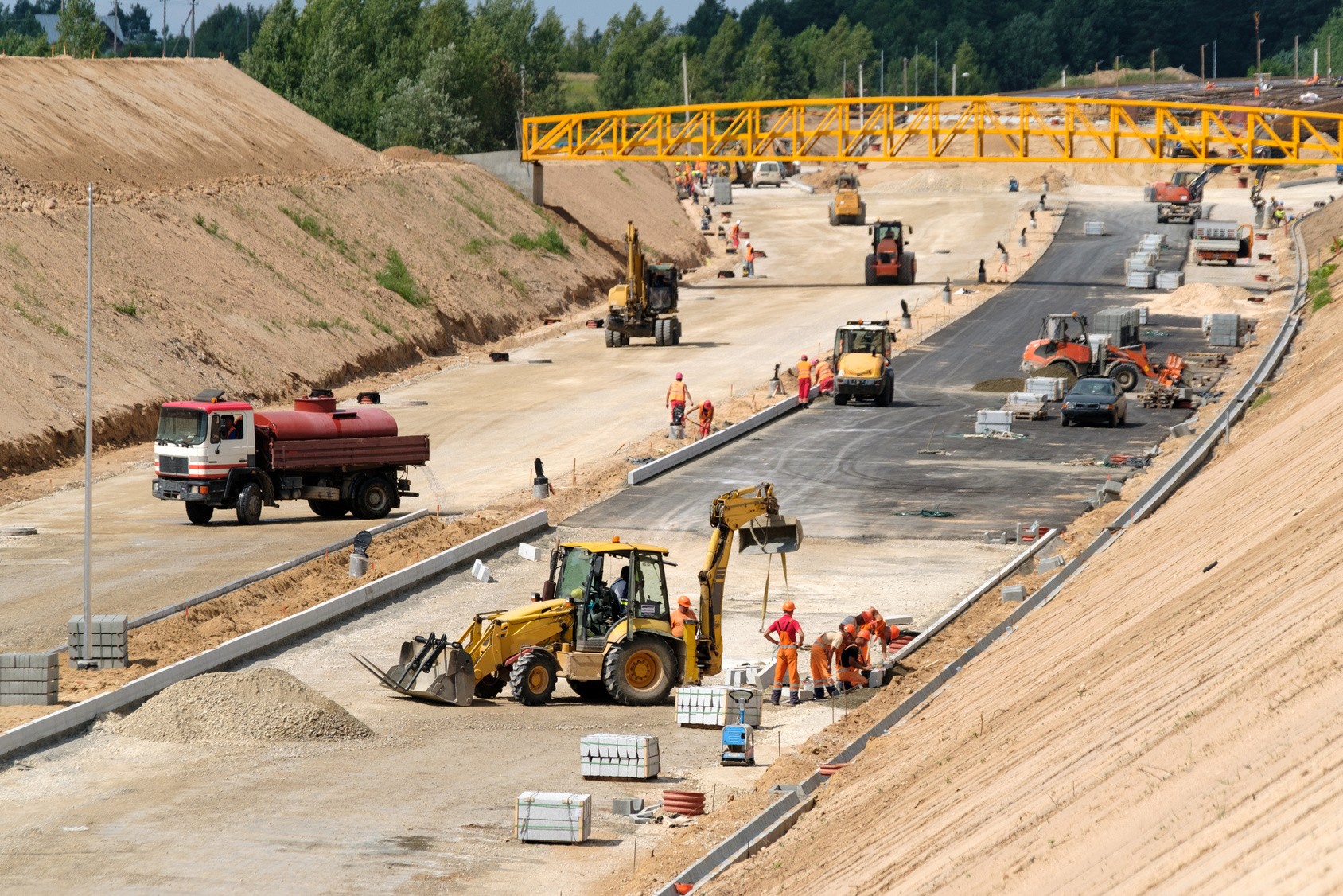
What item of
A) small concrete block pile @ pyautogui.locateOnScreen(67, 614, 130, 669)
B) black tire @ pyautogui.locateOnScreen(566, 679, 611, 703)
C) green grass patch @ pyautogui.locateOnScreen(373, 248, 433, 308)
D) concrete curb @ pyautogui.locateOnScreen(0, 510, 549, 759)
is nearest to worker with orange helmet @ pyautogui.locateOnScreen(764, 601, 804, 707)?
black tire @ pyautogui.locateOnScreen(566, 679, 611, 703)

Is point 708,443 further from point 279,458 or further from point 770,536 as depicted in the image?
point 770,536

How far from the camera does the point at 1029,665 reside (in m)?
21.9

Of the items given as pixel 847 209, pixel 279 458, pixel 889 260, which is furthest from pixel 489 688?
pixel 847 209

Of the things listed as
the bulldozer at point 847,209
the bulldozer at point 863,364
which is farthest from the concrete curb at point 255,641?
the bulldozer at point 847,209

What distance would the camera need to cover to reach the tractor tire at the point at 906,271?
78312mm

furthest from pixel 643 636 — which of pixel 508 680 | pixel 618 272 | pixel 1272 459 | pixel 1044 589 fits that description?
pixel 618 272

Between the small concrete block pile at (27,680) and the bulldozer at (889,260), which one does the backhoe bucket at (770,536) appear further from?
the bulldozer at (889,260)

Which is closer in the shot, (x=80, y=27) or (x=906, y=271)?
(x=906, y=271)

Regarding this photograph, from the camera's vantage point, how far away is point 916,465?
42.4 metres

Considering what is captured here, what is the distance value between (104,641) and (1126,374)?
3478cm

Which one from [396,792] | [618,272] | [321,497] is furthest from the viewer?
[618,272]

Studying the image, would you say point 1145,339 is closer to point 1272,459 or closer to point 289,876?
point 1272,459

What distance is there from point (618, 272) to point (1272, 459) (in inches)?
2126

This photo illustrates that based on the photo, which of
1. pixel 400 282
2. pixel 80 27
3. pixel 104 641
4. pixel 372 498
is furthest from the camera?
pixel 80 27
